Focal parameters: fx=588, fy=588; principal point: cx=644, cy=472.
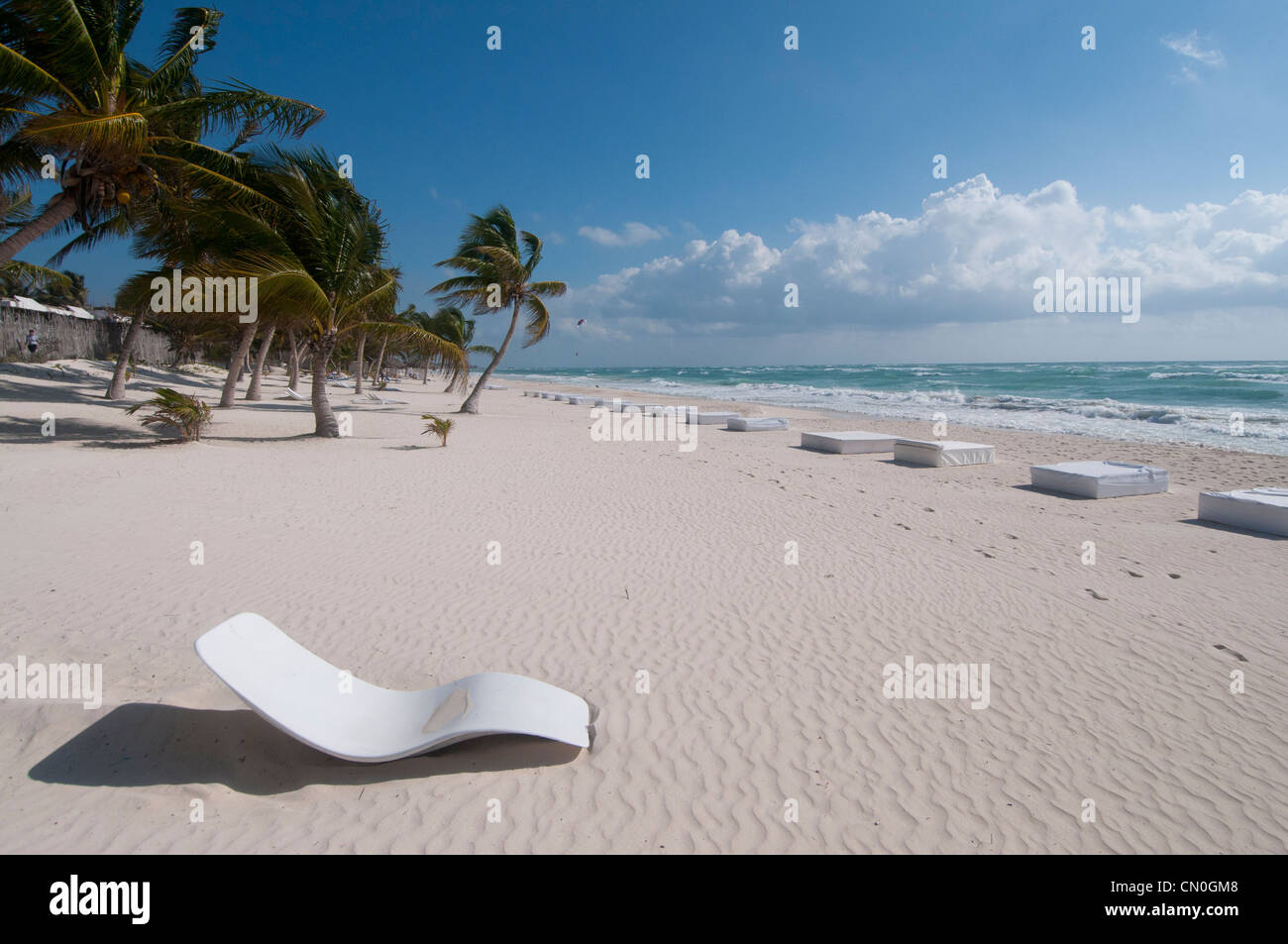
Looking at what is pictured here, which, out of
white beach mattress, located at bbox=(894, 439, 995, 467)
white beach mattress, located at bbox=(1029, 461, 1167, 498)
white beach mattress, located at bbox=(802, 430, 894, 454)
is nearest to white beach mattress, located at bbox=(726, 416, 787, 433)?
white beach mattress, located at bbox=(802, 430, 894, 454)

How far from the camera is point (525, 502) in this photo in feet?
28.8

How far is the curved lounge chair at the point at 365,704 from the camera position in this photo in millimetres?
2932

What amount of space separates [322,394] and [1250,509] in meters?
17.5

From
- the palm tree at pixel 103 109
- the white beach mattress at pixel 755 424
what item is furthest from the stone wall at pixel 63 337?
the white beach mattress at pixel 755 424

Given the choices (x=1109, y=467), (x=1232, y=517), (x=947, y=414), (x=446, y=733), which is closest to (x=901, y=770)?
(x=446, y=733)

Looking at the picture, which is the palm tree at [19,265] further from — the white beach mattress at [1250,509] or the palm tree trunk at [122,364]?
the white beach mattress at [1250,509]

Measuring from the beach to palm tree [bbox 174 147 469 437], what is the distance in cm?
486

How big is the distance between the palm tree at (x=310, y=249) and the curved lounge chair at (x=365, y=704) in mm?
10760

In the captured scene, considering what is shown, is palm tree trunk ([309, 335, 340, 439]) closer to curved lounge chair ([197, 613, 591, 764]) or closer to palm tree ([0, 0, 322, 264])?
palm tree ([0, 0, 322, 264])

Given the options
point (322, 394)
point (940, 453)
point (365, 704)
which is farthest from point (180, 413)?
point (940, 453)

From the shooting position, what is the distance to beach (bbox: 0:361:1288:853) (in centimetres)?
275
